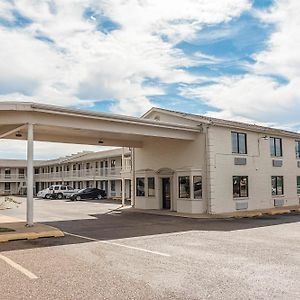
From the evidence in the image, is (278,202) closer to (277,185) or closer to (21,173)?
(277,185)

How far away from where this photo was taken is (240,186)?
2278 cm

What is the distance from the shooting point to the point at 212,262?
348 inches

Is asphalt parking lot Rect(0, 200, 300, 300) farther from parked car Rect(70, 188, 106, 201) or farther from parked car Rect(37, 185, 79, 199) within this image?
parked car Rect(37, 185, 79, 199)

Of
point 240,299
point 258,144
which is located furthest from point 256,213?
point 240,299

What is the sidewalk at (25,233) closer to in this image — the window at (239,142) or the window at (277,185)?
the window at (239,142)

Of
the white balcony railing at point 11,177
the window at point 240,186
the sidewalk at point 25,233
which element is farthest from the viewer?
the white balcony railing at point 11,177

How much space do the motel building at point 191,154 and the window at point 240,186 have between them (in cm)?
6

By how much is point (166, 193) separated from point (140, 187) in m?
2.56

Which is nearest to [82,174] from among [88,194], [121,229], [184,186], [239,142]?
[88,194]

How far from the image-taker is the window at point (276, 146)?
25688 millimetres

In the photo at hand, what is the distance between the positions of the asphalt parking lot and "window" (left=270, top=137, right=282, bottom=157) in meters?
12.2

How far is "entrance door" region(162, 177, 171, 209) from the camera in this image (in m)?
24.0

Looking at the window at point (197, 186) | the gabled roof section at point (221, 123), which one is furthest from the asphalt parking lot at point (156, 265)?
the gabled roof section at point (221, 123)

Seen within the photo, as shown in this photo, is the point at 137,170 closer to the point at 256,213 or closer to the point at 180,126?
the point at 180,126
